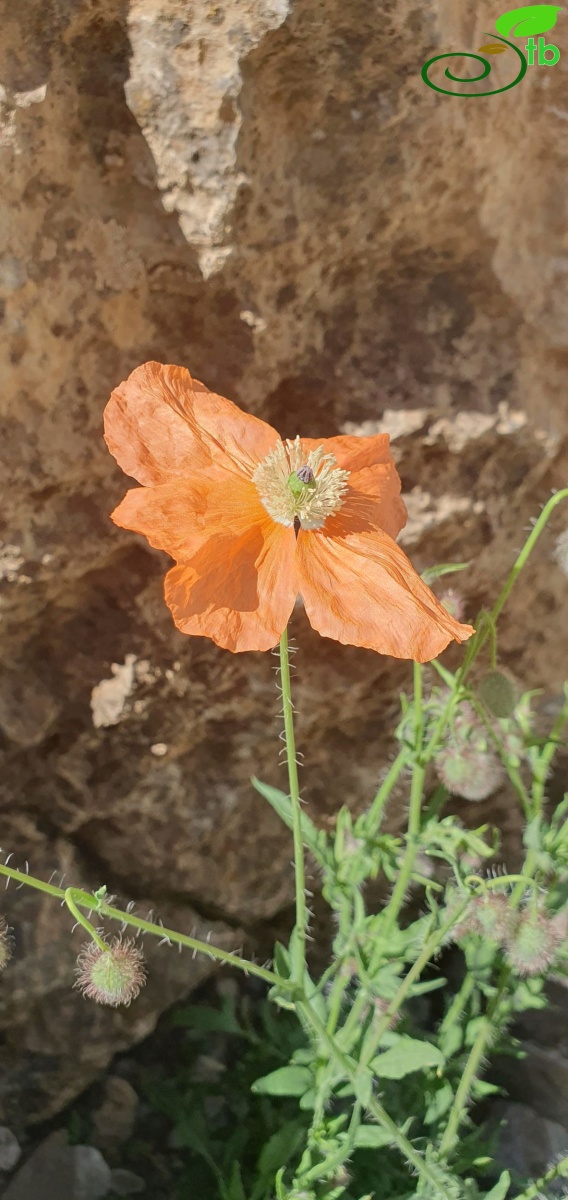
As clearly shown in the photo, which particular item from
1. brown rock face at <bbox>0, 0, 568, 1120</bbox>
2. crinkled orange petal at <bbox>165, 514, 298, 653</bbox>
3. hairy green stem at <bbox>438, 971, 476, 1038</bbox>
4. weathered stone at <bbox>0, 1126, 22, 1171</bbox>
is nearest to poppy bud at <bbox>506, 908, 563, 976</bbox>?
hairy green stem at <bbox>438, 971, 476, 1038</bbox>

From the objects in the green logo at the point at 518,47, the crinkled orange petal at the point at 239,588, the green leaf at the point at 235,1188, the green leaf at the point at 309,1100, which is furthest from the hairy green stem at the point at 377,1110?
the green logo at the point at 518,47

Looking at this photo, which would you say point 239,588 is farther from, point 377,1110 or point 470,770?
point 377,1110

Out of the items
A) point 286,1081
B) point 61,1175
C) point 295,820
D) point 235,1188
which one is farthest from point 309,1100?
point 295,820

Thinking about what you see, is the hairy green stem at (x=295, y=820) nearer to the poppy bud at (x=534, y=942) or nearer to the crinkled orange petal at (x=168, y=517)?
the crinkled orange petal at (x=168, y=517)

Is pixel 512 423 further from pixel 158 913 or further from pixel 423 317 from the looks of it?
pixel 158 913

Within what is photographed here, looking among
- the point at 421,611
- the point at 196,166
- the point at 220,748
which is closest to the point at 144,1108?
the point at 220,748

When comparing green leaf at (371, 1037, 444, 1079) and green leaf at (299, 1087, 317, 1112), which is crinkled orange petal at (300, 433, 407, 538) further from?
green leaf at (299, 1087, 317, 1112)
